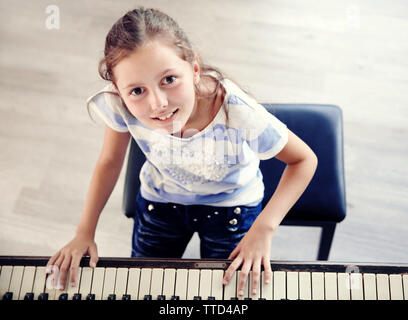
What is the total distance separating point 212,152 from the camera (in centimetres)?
91

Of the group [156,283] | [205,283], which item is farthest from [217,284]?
[156,283]

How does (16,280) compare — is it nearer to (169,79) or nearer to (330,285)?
(169,79)

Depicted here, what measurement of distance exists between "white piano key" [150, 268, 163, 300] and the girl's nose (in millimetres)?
339


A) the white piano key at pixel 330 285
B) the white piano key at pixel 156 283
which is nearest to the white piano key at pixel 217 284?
the white piano key at pixel 156 283

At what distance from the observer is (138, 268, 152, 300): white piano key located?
0.78m

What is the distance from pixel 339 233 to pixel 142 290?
3.34 feet

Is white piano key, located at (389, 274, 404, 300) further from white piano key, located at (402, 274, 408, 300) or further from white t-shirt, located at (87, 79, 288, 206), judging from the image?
white t-shirt, located at (87, 79, 288, 206)

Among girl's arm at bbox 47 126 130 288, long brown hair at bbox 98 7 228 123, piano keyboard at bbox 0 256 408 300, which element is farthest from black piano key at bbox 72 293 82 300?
long brown hair at bbox 98 7 228 123

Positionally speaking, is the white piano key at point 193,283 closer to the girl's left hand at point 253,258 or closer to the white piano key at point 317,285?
the girl's left hand at point 253,258

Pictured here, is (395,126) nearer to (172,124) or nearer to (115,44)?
(172,124)

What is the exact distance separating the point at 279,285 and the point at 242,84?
124 centimetres

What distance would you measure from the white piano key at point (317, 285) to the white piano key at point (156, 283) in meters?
0.31
